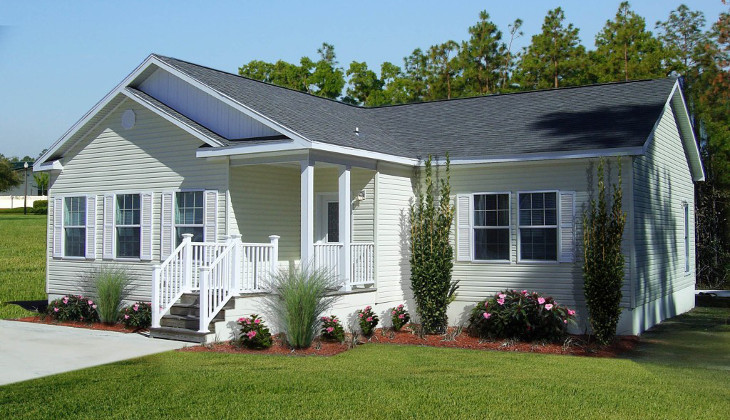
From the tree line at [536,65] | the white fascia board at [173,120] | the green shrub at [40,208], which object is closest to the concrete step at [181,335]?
the white fascia board at [173,120]

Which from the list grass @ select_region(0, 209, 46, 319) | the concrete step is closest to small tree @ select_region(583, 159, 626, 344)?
the concrete step

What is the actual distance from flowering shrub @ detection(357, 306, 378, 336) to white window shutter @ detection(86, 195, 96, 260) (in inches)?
252

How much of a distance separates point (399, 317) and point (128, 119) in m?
7.02

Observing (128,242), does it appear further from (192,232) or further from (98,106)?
(98,106)

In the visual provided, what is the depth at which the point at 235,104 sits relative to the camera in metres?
13.5

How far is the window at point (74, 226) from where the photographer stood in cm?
1606

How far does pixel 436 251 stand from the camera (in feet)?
44.7

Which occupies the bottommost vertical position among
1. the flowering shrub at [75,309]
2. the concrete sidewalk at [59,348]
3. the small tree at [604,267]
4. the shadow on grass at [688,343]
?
the shadow on grass at [688,343]

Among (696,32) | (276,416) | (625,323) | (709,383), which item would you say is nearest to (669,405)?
(709,383)

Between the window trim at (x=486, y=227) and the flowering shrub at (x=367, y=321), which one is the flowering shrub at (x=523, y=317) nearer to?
the window trim at (x=486, y=227)

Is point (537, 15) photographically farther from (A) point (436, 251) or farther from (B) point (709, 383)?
(B) point (709, 383)

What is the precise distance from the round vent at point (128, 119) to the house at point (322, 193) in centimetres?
3

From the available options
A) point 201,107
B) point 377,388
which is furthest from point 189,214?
point 377,388

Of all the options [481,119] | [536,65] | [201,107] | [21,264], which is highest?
[536,65]
